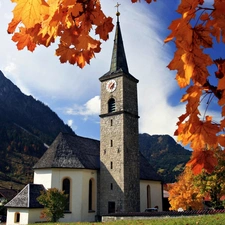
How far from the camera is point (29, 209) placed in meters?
23.6

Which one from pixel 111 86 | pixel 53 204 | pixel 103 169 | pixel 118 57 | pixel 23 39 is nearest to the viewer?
pixel 23 39

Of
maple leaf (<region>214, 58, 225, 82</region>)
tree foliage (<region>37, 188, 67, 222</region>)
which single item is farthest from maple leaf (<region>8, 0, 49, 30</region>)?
tree foliage (<region>37, 188, 67, 222</region>)

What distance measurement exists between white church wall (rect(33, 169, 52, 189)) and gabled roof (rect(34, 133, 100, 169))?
0.48 metres

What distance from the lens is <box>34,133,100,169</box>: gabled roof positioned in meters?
26.7

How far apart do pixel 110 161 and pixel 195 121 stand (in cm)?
2566

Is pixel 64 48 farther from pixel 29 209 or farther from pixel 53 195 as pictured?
pixel 29 209

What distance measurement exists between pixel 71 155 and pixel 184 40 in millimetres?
26911

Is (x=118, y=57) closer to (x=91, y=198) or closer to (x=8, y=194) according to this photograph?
(x=91, y=198)

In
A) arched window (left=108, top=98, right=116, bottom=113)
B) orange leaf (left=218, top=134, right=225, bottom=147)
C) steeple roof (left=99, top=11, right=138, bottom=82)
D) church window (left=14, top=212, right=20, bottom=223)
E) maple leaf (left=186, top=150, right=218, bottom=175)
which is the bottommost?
church window (left=14, top=212, right=20, bottom=223)

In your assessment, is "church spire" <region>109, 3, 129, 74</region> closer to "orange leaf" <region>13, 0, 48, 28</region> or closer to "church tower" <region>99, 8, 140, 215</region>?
"church tower" <region>99, 8, 140, 215</region>

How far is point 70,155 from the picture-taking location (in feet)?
90.6

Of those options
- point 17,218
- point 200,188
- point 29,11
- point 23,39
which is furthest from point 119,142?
point 29,11

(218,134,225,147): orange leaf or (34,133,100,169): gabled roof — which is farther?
(34,133,100,169): gabled roof

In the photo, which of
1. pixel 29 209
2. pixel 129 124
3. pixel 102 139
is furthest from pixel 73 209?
pixel 129 124
